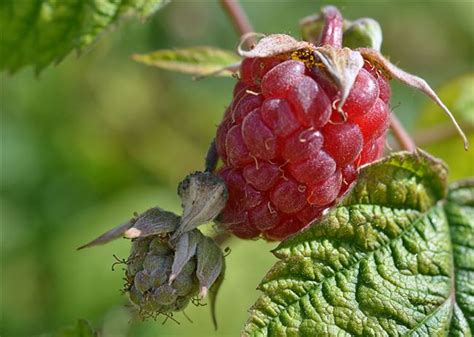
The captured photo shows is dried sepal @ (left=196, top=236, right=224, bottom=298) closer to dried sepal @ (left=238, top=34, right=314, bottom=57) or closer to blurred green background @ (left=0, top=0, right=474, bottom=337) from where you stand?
dried sepal @ (left=238, top=34, right=314, bottom=57)

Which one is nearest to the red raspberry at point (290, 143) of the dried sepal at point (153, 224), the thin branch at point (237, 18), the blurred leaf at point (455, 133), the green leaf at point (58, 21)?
the dried sepal at point (153, 224)

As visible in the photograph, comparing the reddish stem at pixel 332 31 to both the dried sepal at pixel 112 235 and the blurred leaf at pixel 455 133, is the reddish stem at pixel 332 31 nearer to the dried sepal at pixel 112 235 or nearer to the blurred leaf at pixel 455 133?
the dried sepal at pixel 112 235

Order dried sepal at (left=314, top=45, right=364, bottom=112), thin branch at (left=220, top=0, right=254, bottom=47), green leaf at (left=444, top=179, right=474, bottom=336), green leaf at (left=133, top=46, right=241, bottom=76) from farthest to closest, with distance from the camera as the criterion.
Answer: thin branch at (left=220, top=0, right=254, bottom=47) < green leaf at (left=133, top=46, right=241, bottom=76) < green leaf at (left=444, top=179, right=474, bottom=336) < dried sepal at (left=314, top=45, right=364, bottom=112)

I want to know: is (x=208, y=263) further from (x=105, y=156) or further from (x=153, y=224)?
(x=105, y=156)

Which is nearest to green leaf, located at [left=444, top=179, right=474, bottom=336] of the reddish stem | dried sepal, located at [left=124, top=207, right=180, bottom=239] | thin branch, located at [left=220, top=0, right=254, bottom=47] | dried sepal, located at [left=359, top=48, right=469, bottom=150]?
dried sepal, located at [left=359, top=48, right=469, bottom=150]

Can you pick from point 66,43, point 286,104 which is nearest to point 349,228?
point 286,104

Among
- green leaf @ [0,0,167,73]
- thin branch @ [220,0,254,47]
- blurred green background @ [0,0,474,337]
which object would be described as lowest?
blurred green background @ [0,0,474,337]
